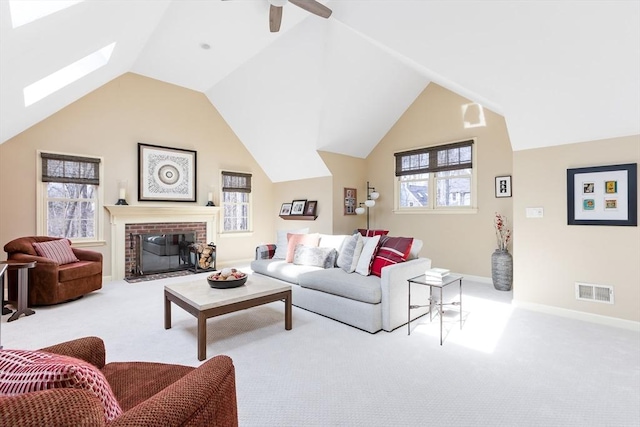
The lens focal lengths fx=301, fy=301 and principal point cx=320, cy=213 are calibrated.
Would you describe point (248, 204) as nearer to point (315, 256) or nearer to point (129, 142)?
point (129, 142)

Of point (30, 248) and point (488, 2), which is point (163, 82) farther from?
point (488, 2)

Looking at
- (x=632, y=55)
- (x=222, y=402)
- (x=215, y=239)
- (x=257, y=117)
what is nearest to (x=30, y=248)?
(x=215, y=239)

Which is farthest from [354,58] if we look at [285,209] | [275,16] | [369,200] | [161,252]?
[161,252]

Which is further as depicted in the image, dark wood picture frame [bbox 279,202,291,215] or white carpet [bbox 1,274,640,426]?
dark wood picture frame [bbox 279,202,291,215]

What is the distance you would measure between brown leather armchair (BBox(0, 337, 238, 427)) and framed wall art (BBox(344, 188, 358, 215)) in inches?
203

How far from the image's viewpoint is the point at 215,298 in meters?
2.67

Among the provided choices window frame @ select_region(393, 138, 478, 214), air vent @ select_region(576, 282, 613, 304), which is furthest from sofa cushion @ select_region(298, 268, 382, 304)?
window frame @ select_region(393, 138, 478, 214)

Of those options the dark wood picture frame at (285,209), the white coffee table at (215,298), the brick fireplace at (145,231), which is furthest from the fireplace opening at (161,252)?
the white coffee table at (215,298)

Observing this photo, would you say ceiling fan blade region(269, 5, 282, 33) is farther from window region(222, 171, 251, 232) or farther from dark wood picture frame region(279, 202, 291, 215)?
dark wood picture frame region(279, 202, 291, 215)

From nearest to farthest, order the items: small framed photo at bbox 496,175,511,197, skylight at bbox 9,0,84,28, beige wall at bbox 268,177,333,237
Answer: skylight at bbox 9,0,84,28 < small framed photo at bbox 496,175,511,197 < beige wall at bbox 268,177,333,237

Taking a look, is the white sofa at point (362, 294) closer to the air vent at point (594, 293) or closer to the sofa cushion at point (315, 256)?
the sofa cushion at point (315, 256)

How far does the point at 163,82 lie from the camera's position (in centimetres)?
585

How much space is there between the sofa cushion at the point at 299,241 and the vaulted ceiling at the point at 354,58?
210cm

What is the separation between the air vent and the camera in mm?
3234
